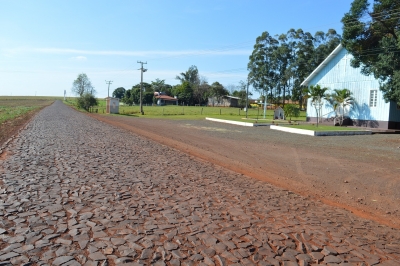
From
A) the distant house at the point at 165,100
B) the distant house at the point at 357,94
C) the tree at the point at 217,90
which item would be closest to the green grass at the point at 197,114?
the distant house at the point at 357,94

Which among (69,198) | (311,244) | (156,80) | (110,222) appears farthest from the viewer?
(156,80)

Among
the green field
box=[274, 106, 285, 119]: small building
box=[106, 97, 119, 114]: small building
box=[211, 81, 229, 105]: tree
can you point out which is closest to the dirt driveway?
box=[274, 106, 285, 119]: small building

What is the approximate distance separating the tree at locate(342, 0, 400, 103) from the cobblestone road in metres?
18.2

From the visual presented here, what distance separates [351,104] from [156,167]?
25114mm

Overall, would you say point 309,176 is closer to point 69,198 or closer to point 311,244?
point 311,244

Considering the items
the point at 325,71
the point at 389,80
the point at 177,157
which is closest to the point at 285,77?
the point at 325,71

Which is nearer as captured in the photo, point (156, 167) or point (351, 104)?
point (156, 167)

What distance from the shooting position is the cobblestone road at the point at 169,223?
419 cm

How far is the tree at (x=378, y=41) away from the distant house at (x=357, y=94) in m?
2.05

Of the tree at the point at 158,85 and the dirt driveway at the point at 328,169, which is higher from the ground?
the tree at the point at 158,85

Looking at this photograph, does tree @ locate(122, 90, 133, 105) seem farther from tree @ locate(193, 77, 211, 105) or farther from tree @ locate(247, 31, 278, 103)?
tree @ locate(247, 31, 278, 103)

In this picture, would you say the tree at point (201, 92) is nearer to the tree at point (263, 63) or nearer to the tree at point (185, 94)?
the tree at point (185, 94)

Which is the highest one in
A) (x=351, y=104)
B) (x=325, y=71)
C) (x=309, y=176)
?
(x=325, y=71)

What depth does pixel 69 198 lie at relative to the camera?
6352 mm
